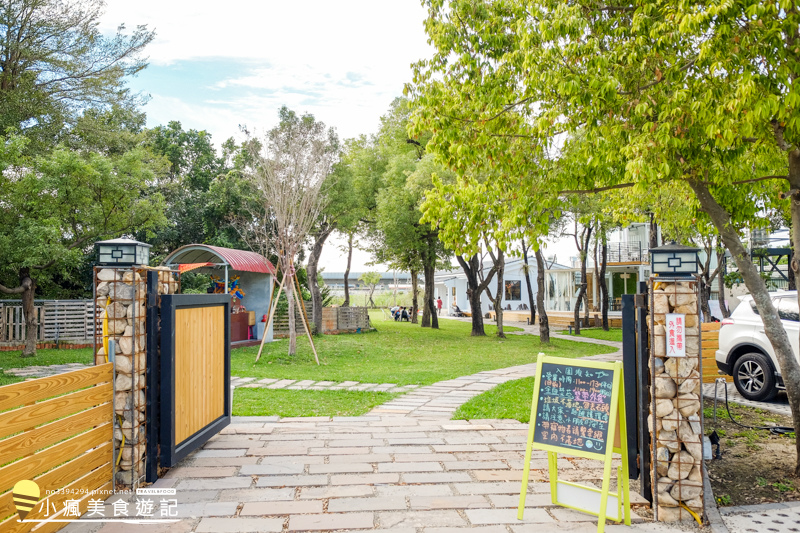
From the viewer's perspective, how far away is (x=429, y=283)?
24.1 m

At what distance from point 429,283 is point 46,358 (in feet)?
48.8

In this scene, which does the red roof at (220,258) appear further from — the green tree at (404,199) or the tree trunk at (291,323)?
the green tree at (404,199)

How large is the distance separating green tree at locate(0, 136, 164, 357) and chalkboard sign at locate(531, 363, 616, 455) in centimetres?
1172

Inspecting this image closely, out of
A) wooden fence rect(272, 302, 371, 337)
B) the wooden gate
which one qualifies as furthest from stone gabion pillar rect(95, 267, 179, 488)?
wooden fence rect(272, 302, 371, 337)

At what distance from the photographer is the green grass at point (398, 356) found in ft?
36.6

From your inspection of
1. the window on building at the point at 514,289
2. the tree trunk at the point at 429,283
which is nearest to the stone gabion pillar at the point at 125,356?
the tree trunk at the point at 429,283

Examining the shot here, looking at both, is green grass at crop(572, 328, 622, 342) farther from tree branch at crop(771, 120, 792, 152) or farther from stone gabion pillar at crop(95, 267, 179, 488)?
stone gabion pillar at crop(95, 267, 179, 488)

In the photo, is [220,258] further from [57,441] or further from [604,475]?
[604,475]

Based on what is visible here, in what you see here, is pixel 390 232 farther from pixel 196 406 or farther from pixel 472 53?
pixel 196 406

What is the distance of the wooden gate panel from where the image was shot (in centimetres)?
482

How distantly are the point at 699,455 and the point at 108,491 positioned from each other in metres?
4.37

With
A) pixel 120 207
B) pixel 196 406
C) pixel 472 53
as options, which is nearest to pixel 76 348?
pixel 120 207

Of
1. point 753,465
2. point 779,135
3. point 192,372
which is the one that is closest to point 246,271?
point 192,372

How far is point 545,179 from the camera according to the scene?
6703 mm
